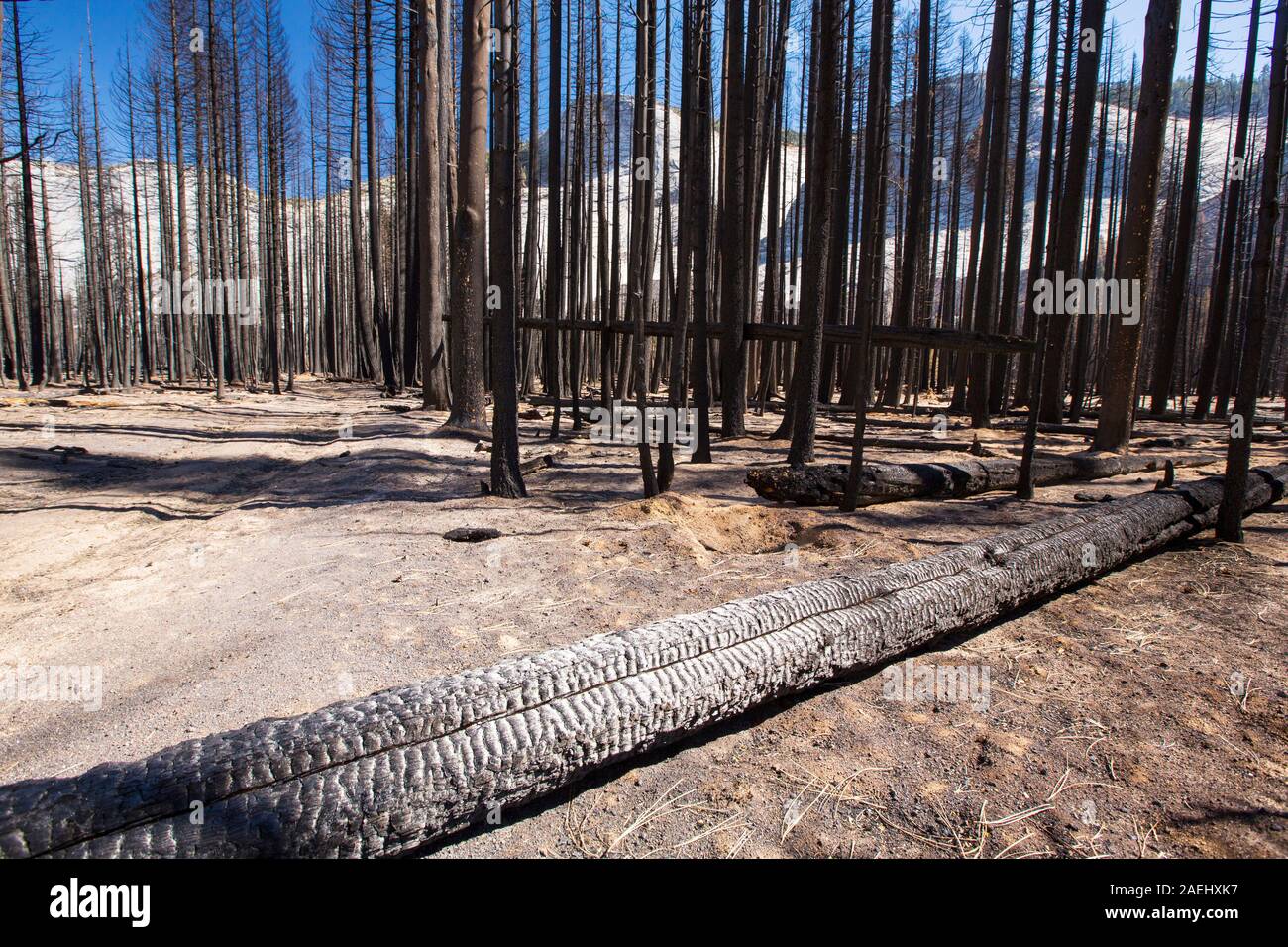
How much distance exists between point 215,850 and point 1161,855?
2539 millimetres

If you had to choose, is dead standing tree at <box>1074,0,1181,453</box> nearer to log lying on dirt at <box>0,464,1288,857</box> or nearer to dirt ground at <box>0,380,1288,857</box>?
dirt ground at <box>0,380,1288,857</box>

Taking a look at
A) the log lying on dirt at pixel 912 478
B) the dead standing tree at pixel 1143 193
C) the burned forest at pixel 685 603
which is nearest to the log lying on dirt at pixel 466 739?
the burned forest at pixel 685 603

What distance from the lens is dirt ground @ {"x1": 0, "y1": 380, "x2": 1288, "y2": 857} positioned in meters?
2.24

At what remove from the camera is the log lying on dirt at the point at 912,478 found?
655cm

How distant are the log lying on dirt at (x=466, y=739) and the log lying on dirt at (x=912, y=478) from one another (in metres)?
2.88

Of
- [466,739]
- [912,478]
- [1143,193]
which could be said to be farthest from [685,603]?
[1143,193]

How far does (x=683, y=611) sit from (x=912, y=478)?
3869 mm

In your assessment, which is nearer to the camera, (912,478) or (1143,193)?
(912,478)

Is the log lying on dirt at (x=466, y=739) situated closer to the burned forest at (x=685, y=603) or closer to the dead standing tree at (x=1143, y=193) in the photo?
the burned forest at (x=685, y=603)

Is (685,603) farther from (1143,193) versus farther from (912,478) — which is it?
(1143,193)

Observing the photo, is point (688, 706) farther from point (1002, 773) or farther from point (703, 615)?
point (1002, 773)

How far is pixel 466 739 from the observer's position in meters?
2.13

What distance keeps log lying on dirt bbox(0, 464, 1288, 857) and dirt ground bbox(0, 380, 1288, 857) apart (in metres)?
0.17

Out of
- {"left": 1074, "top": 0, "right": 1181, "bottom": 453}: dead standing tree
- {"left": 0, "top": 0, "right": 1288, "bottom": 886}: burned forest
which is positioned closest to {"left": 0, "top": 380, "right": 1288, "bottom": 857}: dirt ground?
{"left": 0, "top": 0, "right": 1288, "bottom": 886}: burned forest
